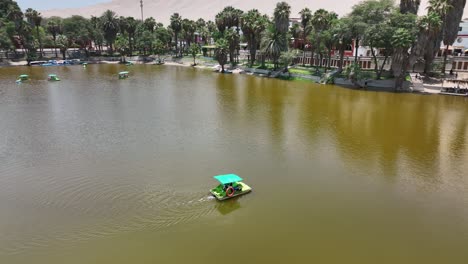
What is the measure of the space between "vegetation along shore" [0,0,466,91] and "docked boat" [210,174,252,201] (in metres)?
47.2

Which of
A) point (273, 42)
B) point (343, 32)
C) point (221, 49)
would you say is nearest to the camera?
point (343, 32)

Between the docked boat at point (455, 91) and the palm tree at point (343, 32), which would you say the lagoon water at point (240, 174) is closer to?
the docked boat at point (455, 91)

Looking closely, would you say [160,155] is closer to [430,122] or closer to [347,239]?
[347,239]

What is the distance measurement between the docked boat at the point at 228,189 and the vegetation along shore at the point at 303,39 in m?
47.2

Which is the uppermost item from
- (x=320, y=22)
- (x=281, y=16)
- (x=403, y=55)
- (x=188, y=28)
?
(x=188, y=28)

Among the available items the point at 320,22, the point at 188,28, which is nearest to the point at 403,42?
the point at 320,22

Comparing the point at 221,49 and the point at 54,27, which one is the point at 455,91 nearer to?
the point at 221,49

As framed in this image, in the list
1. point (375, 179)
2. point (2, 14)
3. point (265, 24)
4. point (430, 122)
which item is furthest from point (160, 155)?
point (2, 14)

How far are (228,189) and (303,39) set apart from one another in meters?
79.0

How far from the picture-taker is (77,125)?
3838cm

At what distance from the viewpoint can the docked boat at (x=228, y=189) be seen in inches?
867

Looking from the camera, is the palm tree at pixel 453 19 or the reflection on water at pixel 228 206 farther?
the palm tree at pixel 453 19

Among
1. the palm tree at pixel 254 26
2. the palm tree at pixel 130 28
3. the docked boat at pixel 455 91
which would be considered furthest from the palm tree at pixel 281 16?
the palm tree at pixel 130 28

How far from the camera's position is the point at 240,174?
25719 mm
